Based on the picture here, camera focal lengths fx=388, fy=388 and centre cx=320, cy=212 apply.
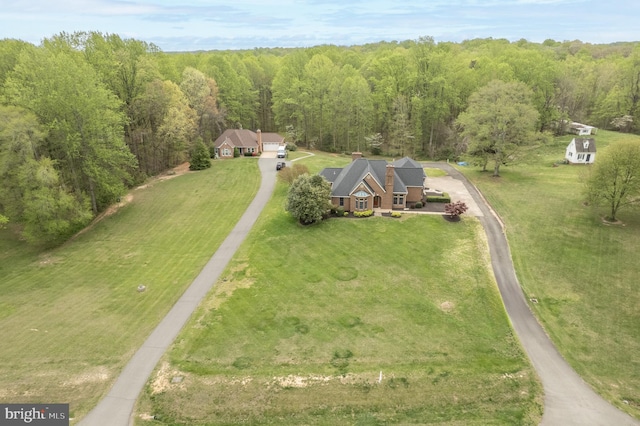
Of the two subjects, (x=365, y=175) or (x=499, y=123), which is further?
(x=499, y=123)

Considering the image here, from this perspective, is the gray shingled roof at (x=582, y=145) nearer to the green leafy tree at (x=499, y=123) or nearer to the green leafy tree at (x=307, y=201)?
the green leafy tree at (x=499, y=123)

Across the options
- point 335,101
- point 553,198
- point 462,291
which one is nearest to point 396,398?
point 462,291

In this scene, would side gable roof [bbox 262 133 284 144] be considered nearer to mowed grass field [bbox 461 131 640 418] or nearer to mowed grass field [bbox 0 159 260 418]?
mowed grass field [bbox 0 159 260 418]

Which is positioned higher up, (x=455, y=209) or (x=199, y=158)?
(x=199, y=158)

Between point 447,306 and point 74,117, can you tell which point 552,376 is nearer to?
point 447,306

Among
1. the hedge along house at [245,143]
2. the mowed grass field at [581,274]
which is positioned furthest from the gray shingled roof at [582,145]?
the hedge along house at [245,143]

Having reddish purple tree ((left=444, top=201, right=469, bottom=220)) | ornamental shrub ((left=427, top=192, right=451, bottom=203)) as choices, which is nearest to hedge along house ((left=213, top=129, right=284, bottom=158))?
ornamental shrub ((left=427, top=192, right=451, bottom=203))

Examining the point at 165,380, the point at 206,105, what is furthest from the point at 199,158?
the point at 165,380
